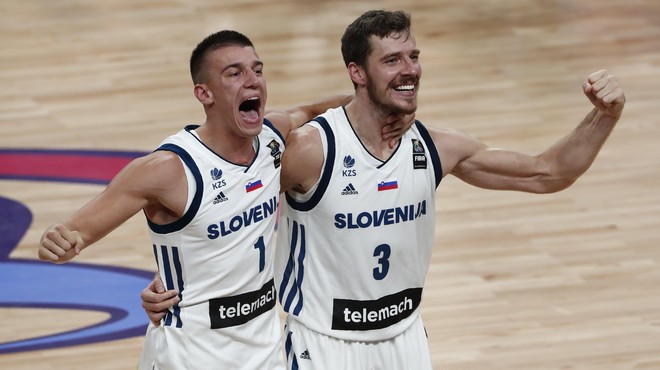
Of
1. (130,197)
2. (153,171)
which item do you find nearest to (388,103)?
→ (153,171)

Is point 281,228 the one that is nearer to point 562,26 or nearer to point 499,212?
point 499,212

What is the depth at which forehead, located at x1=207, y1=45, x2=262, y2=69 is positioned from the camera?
463cm

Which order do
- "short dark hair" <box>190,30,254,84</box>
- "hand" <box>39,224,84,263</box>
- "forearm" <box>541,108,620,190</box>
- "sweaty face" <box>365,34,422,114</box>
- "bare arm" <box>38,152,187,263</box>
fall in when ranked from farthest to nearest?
"forearm" <box>541,108,620,190</box> → "sweaty face" <box>365,34,422,114</box> → "short dark hair" <box>190,30,254,84</box> → "bare arm" <box>38,152,187,263</box> → "hand" <box>39,224,84,263</box>

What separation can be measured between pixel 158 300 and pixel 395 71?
1180 millimetres

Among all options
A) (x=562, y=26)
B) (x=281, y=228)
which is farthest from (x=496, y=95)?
Answer: (x=281, y=228)

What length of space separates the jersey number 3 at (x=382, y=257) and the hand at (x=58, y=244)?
115cm

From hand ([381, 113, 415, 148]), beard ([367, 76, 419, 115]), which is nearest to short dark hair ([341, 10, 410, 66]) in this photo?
beard ([367, 76, 419, 115])

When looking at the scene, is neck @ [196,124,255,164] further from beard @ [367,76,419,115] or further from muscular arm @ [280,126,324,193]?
beard @ [367,76,419,115]

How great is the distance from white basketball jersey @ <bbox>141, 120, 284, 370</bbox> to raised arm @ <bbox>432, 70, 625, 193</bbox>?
2.32ft

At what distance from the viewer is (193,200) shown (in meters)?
4.55

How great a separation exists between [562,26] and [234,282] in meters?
8.23

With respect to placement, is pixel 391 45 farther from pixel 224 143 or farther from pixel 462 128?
pixel 462 128

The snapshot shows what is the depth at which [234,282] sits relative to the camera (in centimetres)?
466

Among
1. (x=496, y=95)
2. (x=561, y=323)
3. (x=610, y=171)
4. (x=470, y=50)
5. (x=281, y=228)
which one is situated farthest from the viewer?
(x=470, y=50)
